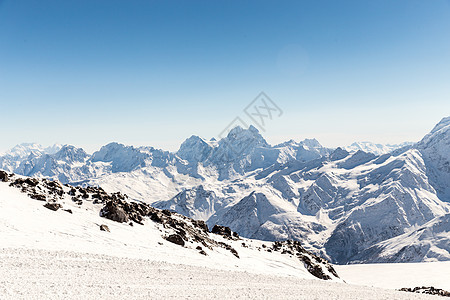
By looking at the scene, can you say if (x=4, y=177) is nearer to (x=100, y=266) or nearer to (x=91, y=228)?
(x=91, y=228)

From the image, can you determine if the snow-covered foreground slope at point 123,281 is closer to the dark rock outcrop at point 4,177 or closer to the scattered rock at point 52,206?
the scattered rock at point 52,206

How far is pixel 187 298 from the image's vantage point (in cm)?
1978

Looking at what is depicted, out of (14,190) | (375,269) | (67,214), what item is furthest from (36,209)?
(375,269)

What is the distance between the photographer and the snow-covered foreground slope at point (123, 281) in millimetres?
18094

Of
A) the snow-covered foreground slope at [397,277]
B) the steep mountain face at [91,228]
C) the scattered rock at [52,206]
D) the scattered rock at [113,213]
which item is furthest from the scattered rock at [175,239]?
the snow-covered foreground slope at [397,277]

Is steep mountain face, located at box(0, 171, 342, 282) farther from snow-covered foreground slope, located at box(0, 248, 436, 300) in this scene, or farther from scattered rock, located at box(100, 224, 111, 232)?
snow-covered foreground slope, located at box(0, 248, 436, 300)

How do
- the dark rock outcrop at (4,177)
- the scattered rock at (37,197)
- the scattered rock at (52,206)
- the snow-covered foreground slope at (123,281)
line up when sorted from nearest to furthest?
the snow-covered foreground slope at (123,281) → the scattered rock at (52,206) → the scattered rock at (37,197) → the dark rock outcrop at (4,177)

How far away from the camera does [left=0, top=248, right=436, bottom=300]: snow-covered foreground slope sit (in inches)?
712

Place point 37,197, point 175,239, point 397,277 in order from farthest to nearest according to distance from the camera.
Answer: point 397,277 → point 175,239 → point 37,197

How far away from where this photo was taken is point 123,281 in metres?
21.1

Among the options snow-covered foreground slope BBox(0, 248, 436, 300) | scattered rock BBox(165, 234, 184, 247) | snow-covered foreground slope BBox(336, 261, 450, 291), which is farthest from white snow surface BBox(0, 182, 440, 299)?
snow-covered foreground slope BBox(336, 261, 450, 291)

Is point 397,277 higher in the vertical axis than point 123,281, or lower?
lower

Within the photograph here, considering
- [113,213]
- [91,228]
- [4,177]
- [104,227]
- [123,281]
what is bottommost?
[123,281]

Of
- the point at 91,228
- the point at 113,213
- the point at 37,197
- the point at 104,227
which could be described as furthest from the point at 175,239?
the point at 37,197
